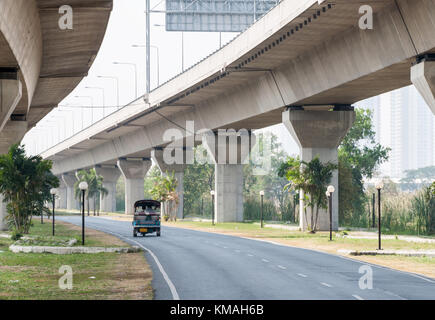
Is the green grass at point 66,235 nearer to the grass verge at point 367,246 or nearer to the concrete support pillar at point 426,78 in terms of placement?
the grass verge at point 367,246

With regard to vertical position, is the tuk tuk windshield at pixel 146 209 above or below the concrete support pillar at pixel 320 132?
below

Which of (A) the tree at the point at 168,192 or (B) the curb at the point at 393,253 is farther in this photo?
(A) the tree at the point at 168,192

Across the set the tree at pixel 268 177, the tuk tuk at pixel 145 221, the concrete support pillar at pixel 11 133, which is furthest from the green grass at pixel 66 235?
the tree at pixel 268 177

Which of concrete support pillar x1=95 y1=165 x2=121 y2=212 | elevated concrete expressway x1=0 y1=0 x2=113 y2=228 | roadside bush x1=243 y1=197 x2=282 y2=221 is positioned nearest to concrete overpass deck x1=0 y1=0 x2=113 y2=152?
elevated concrete expressway x1=0 y1=0 x2=113 y2=228

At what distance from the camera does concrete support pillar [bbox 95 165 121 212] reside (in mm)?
117031

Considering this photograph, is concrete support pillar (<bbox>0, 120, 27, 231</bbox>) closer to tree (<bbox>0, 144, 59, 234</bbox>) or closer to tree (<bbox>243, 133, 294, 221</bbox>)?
tree (<bbox>0, 144, 59, 234</bbox>)

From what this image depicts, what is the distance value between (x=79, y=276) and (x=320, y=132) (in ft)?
92.2

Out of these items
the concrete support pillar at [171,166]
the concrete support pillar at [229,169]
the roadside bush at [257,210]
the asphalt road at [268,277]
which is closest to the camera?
the asphalt road at [268,277]

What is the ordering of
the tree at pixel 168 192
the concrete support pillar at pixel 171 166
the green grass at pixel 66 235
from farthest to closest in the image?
the concrete support pillar at pixel 171 166 < the tree at pixel 168 192 < the green grass at pixel 66 235

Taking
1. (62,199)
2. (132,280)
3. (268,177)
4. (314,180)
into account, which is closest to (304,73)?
(314,180)

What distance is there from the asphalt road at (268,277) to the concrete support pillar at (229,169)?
2988 centimetres

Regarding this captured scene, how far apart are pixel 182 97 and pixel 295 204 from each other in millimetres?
16231

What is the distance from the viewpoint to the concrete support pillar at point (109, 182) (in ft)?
384

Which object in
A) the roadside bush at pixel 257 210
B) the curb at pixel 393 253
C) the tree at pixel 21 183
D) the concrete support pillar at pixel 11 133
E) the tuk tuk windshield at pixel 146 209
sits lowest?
the curb at pixel 393 253
